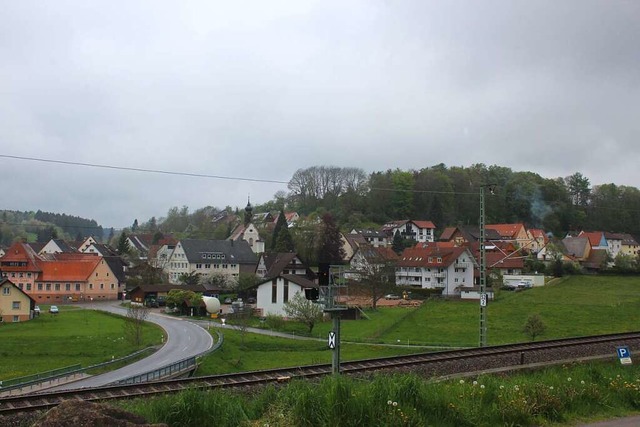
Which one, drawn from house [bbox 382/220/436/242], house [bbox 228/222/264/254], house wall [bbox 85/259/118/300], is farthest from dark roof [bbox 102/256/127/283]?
house [bbox 382/220/436/242]

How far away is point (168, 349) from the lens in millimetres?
36594

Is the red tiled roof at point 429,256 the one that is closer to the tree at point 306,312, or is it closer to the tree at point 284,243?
the tree at point 284,243

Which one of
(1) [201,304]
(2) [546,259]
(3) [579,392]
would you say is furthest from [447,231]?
(3) [579,392]

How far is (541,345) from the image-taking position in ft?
80.1

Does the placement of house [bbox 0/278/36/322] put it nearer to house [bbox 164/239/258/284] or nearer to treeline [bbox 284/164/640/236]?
house [bbox 164/239/258/284]

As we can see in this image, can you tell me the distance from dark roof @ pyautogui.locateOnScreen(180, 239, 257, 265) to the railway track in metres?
68.3

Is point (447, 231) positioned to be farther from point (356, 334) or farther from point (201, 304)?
point (356, 334)

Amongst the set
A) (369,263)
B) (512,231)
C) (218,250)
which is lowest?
(369,263)

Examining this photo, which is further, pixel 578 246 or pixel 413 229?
pixel 413 229

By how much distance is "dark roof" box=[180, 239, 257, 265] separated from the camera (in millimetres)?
89125

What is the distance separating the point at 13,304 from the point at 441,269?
152 feet

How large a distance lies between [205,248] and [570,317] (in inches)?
2253

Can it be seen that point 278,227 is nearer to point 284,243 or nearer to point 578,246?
point 284,243

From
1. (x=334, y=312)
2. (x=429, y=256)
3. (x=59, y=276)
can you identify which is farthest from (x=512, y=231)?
(x=334, y=312)
